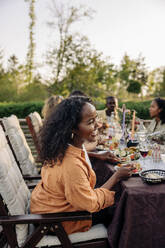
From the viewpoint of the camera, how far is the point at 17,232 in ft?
4.44

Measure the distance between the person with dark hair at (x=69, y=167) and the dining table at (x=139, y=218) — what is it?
11cm

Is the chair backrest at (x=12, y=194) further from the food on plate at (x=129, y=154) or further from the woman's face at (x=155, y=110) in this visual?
the woman's face at (x=155, y=110)

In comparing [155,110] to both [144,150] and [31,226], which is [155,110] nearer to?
[144,150]

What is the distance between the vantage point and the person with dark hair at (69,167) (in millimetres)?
1229

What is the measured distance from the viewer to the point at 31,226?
4.99 feet

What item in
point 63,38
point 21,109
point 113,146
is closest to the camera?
point 113,146

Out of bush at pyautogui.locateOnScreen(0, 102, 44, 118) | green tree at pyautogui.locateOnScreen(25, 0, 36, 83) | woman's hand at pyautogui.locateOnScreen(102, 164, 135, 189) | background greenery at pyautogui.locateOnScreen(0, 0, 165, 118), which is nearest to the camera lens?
woman's hand at pyautogui.locateOnScreen(102, 164, 135, 189)

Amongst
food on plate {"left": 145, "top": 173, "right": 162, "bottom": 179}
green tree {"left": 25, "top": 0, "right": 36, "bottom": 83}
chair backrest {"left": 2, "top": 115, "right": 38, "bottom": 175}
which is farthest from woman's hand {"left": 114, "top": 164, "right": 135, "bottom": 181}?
green tree {"left": 25, "top": 0, "right": 36, "bottom": 83}

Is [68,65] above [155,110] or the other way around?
above

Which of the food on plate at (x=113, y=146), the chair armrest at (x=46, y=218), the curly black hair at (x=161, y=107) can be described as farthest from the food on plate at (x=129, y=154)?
the curly black hair at (x=161, y=107)

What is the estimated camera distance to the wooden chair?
1.26 meters

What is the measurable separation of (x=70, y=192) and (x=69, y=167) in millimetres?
128

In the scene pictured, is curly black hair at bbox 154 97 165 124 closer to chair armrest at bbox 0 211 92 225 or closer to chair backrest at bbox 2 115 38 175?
chair backrest at bbox 2 115 38 175

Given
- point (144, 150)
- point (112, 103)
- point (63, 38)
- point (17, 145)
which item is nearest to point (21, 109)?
point (112, 103)
